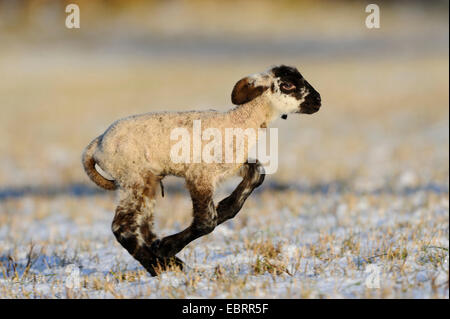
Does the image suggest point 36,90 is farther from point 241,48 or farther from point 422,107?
point 241,48

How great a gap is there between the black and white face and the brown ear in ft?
0.40

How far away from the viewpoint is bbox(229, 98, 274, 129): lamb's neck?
17.8ft

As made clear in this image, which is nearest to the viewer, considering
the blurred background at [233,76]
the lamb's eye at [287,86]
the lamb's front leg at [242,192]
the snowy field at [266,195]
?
the snowy field at [266,195]

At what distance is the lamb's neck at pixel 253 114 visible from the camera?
5.43 metres

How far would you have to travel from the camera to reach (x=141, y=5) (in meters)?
76.9

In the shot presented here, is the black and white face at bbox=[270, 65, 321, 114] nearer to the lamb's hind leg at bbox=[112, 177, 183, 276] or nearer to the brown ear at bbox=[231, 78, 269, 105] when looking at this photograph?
the brown ear at bbox=[231, 78, 269, 105]

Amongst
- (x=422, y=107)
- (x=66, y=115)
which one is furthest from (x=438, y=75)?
(x=66, y=115)

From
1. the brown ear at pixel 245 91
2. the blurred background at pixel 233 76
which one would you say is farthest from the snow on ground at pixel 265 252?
the blurred background at pixel 233 76

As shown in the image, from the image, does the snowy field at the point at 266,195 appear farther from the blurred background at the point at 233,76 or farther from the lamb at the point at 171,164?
the lamb at the point at 171,164

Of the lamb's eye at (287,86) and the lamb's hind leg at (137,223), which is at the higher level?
the lamb's eye at (287,86)

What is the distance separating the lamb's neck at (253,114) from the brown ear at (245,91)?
0.20ft

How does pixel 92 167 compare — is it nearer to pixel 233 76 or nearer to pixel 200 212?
pixel 200 212
